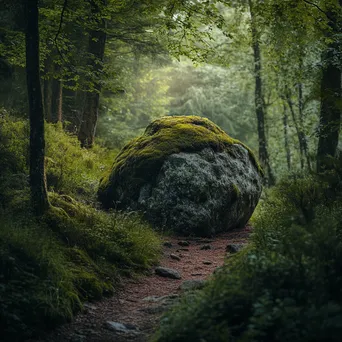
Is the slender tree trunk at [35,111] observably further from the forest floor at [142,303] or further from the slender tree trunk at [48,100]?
the slender tree trunk at [48,100]

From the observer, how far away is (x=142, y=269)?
7.47m

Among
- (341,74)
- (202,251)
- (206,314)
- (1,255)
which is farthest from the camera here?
(341,74)

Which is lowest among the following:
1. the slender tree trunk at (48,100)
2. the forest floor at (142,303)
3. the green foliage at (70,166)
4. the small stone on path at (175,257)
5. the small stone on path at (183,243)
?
the forest floor at (142,303)

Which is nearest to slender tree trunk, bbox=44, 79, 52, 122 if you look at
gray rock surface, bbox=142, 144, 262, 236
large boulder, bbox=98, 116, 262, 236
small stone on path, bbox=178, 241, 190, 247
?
large boulder, bbox=98, 116, 262, 236

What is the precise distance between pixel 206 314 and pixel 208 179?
22.5 feet

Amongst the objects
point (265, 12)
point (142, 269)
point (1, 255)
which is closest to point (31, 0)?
point (1, 255)

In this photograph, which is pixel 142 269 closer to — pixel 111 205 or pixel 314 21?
pixel 111 205

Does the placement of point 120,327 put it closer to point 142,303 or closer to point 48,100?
point 142,303

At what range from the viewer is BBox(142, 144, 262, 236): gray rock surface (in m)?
10.4

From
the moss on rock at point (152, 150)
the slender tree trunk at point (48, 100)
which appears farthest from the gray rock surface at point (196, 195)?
the slender tree trunk at point (48, 100)

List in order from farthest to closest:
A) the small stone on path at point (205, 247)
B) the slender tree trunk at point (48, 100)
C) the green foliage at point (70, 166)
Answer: the slender tree trunk at point (48, 100) → the green foliage at point (70, 166) → the small stone on path at point (205, 247)

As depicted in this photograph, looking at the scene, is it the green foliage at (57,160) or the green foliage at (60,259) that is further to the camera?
the green foliage at (57,160)

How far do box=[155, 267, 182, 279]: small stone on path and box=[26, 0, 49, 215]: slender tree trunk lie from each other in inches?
86.8

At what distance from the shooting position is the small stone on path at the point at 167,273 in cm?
743
